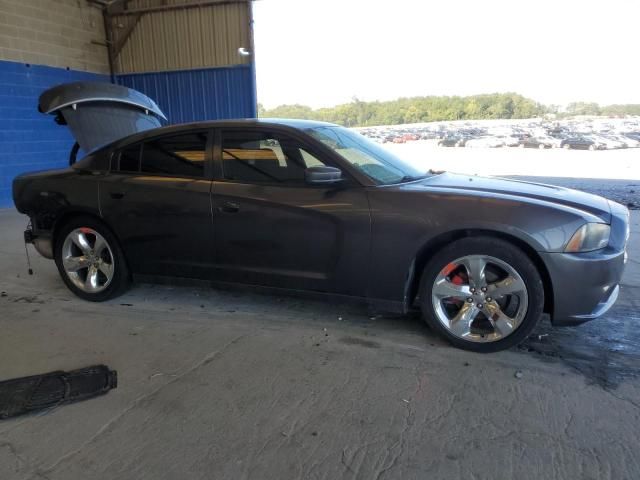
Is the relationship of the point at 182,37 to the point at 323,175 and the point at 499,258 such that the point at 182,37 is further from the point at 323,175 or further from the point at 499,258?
the point at 499,258

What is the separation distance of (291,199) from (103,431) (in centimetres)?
189

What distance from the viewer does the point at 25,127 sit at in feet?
36.4

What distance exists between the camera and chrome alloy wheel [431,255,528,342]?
10.5ft

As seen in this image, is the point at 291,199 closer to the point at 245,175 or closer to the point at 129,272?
the point at 245,175

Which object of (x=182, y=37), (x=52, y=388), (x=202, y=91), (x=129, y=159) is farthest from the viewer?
(x=202, y=91)

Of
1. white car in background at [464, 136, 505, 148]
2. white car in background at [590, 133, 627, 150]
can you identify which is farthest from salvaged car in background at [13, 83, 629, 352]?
white car in background at [464, 136, 505, 148]

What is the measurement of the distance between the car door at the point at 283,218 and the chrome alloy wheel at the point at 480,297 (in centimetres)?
58

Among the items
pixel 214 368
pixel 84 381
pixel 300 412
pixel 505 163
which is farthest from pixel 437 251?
pixel 505 163

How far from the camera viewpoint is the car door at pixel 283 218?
3498mm

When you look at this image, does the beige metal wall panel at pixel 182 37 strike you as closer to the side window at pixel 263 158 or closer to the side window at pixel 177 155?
the side window at pixel 177 155

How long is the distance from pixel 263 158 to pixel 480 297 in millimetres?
1903

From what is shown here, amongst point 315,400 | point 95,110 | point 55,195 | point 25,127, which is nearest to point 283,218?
point 315,400

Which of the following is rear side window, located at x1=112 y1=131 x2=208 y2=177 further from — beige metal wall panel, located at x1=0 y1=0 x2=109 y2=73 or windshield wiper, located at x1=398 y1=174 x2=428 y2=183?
beige metal wall panel, located at x1=0 y1=0 x2=109 y2=73

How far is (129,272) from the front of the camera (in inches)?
172
